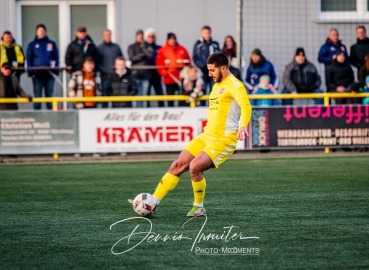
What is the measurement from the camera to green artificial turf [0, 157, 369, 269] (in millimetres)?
5820

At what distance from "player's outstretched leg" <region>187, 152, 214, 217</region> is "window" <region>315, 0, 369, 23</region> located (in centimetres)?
1200

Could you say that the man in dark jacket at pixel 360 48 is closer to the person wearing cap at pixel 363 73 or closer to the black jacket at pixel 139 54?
the person wearing cap at pixel 363 73

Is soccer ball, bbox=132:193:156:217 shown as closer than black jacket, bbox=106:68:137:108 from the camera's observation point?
Yes

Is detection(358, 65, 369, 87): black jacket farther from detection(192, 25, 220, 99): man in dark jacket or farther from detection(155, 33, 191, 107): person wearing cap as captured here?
detection(155, 33, 191, 107): person wearing cap

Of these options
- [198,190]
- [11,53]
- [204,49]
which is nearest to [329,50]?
[204,49]

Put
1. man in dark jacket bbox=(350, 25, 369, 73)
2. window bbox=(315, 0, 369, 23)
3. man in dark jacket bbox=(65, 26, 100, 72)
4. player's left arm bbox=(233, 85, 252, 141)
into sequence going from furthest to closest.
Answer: window bbox=(315, 0, 369, 23), man in dark jacket bbox=(350, 25, 369, 73), man in dark jacket bbox=(65, 26, 100, 72), player's left arm bbox=(233, 85, 252, 141)

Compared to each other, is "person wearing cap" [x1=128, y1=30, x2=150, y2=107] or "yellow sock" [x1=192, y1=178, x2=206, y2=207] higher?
"person wearing cap" [x1=128, y1=30, x2=150, y2=107]

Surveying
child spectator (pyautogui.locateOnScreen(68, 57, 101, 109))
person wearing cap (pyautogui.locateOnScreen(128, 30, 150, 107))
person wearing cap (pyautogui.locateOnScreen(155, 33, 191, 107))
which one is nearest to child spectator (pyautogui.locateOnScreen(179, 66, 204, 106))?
person wearing cap (pyautogui.locateOnScreen(155, 33, 191, 107))

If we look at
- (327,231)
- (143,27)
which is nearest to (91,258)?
(327,231)

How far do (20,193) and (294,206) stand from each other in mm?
3737

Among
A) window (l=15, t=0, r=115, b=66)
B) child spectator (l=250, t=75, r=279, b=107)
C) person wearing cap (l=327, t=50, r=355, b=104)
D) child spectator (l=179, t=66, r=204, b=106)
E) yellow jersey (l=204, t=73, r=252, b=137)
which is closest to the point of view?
yellow jersey (l=204, t=73, r=252, b=137)

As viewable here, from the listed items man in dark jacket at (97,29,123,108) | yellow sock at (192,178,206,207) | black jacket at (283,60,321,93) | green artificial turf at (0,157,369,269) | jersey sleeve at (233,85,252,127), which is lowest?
green artificial turf at (0,157,369,269)

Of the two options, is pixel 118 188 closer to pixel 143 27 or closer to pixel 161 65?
pixel 161 65

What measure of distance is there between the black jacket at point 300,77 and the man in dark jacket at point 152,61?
2617mm
